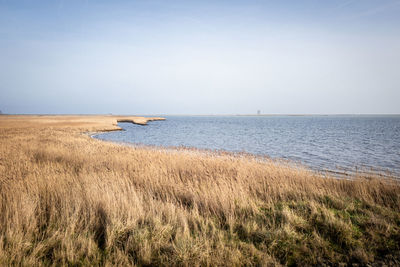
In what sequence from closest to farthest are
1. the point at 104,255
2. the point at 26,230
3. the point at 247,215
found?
the point at 104,255 < the point at 26,230 < the point at 247,215

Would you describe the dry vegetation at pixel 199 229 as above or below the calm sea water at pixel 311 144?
above

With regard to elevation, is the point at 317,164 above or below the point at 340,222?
below

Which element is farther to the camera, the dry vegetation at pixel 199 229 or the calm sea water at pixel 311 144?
the calm sea water at pixel 311 144

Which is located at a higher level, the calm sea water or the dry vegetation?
the dry vegetation

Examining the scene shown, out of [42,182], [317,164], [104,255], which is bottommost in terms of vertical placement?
[317,164]

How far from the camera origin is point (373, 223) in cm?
429

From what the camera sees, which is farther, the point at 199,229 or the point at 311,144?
the point at 311,144

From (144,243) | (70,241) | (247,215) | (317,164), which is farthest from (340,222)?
(317,164)

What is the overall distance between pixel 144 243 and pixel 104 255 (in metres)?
0.71

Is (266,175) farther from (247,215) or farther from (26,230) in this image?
(26,230)

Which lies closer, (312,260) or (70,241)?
(312,260)

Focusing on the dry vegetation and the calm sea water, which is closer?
the dry vegetation

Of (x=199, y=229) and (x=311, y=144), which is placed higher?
(x=199, y=229)

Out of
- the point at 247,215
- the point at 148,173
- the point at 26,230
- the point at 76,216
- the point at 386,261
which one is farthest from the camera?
the point at 148,173
